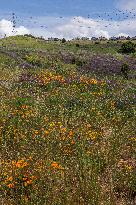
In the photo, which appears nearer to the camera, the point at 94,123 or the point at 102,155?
the point at 102,155

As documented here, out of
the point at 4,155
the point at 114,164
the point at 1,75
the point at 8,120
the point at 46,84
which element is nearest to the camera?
the point at 114,164

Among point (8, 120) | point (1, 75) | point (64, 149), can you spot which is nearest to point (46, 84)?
point (1, 75)

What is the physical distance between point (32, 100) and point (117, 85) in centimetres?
833

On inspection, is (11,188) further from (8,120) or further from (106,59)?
(106,59)

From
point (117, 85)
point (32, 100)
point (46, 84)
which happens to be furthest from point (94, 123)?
point (117, 85)

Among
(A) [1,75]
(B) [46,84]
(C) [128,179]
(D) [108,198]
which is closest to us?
(D) [108,198]

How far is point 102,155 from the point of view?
8.53 metres

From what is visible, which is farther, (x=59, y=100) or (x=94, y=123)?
(x=59, y=100)

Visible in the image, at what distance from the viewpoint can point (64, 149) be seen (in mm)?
9484

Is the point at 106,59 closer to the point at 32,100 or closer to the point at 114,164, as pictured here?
the point at 32,100

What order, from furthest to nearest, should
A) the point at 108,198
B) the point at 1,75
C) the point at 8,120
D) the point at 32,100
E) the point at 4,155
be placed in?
the point at 1,75 < the point at 32,100 < the point at 8,120 < the point at 4,155 < the point at 108,198

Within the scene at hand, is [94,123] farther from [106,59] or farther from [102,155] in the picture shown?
[106,59]

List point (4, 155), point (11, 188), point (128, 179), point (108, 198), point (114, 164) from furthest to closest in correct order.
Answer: point (4, 155) < point (114, 164) < point (128, 179) < point (11, 188) < point (108, 198)

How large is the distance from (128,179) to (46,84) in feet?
44.9
